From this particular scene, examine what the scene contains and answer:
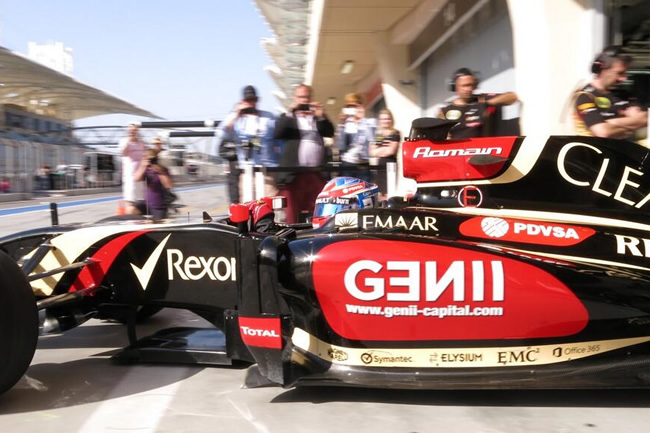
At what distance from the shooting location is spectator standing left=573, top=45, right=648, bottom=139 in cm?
340

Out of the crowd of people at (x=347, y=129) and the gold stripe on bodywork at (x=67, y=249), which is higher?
the crowd of people at (x=347, y=129)

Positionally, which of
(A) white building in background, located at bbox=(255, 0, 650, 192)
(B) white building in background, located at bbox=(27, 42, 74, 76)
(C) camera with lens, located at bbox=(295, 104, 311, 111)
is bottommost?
(C) camera with lens, located at bbox=(295, 104, 311, 111)

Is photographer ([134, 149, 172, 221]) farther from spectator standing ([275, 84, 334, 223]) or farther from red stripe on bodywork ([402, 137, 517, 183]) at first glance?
red stripe on bodywork ([402, 137, 517, 183])

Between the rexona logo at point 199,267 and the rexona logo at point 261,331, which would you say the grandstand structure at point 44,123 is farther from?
the rexona logo at point 261,331

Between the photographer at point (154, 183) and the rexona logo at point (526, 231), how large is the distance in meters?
3.69

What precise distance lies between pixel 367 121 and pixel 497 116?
229 centimetres

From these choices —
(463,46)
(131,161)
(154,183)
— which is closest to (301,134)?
(154,183)

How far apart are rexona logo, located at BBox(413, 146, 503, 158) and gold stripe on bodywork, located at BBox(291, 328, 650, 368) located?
1.03 meters

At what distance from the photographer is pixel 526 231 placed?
110 inches

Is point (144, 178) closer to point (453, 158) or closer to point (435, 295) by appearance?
point (453, 158)

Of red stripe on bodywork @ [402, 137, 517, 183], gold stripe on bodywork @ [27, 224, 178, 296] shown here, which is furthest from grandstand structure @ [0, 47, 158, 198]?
red stripe on bodywork @ [402, 137, 517, 183]

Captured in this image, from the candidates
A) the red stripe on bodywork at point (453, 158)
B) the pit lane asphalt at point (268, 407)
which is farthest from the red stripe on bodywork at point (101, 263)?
the red stripe on bodywork at point (453, 158)

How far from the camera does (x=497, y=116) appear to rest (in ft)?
14.5

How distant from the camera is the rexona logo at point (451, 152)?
2982mm
